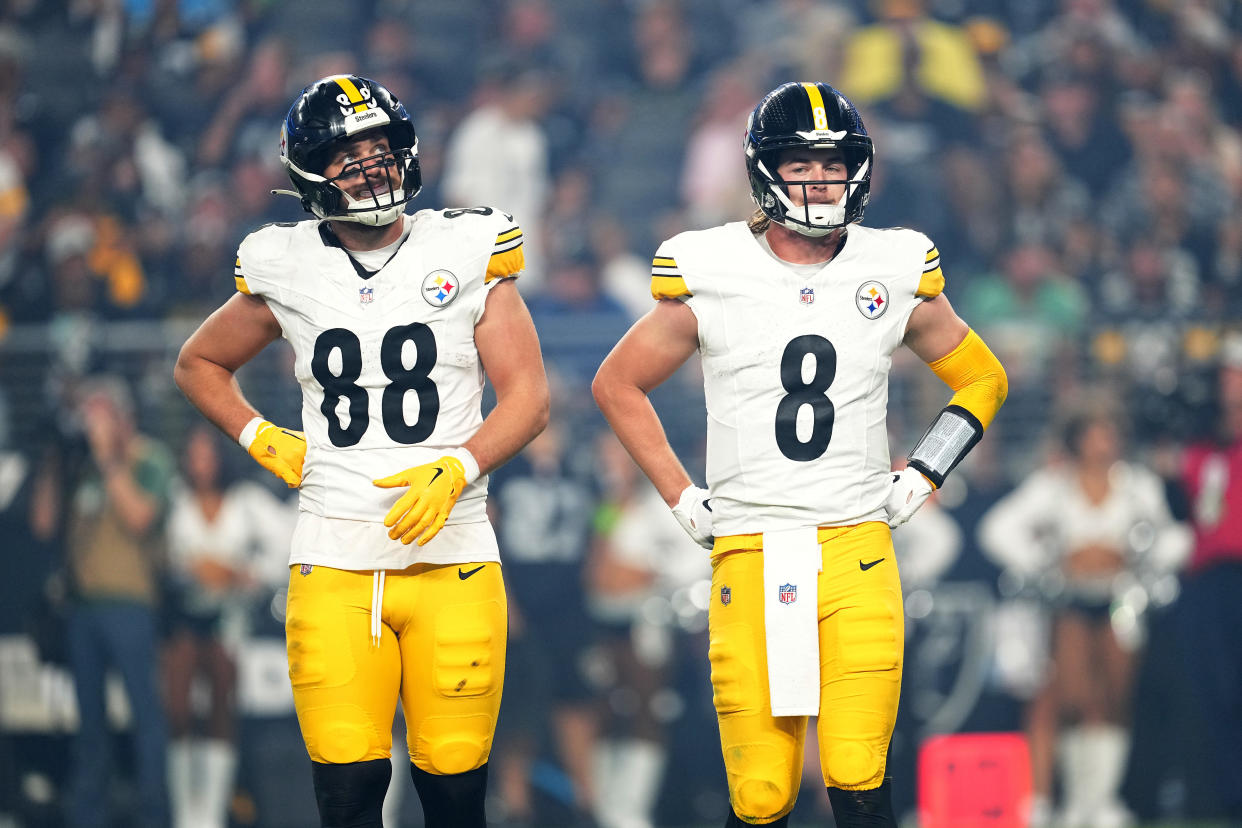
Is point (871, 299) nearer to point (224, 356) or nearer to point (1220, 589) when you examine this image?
point (224, 356)

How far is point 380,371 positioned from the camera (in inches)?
160

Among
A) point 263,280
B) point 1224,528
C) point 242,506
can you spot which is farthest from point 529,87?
point 263,280

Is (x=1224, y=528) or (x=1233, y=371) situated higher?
(x=1233, y=371)

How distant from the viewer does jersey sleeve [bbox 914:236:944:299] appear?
13.8 feet

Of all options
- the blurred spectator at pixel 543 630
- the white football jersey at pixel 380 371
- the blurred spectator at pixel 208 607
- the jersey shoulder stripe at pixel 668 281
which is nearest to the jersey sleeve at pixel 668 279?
the jersey shoulder stripe at pixel 668 281

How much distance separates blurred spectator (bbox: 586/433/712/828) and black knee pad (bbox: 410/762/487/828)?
4.06 m

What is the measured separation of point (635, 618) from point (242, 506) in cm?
206

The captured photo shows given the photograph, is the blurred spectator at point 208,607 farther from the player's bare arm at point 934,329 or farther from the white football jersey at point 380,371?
the player's bare arm at point 934,329

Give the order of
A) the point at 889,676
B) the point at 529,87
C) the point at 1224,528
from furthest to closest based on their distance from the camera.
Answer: the point at 529,87
the point at 1224,528
the point at 889,676

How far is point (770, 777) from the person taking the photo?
13.2 ft

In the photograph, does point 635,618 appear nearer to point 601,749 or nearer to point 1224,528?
point 601,749

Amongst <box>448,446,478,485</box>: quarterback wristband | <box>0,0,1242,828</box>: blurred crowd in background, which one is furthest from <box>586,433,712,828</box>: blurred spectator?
<box>448,446,478,485</box>: quarterback wristband

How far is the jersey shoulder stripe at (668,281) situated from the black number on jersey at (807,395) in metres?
0.32

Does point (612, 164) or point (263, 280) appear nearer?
point (263, 280)
